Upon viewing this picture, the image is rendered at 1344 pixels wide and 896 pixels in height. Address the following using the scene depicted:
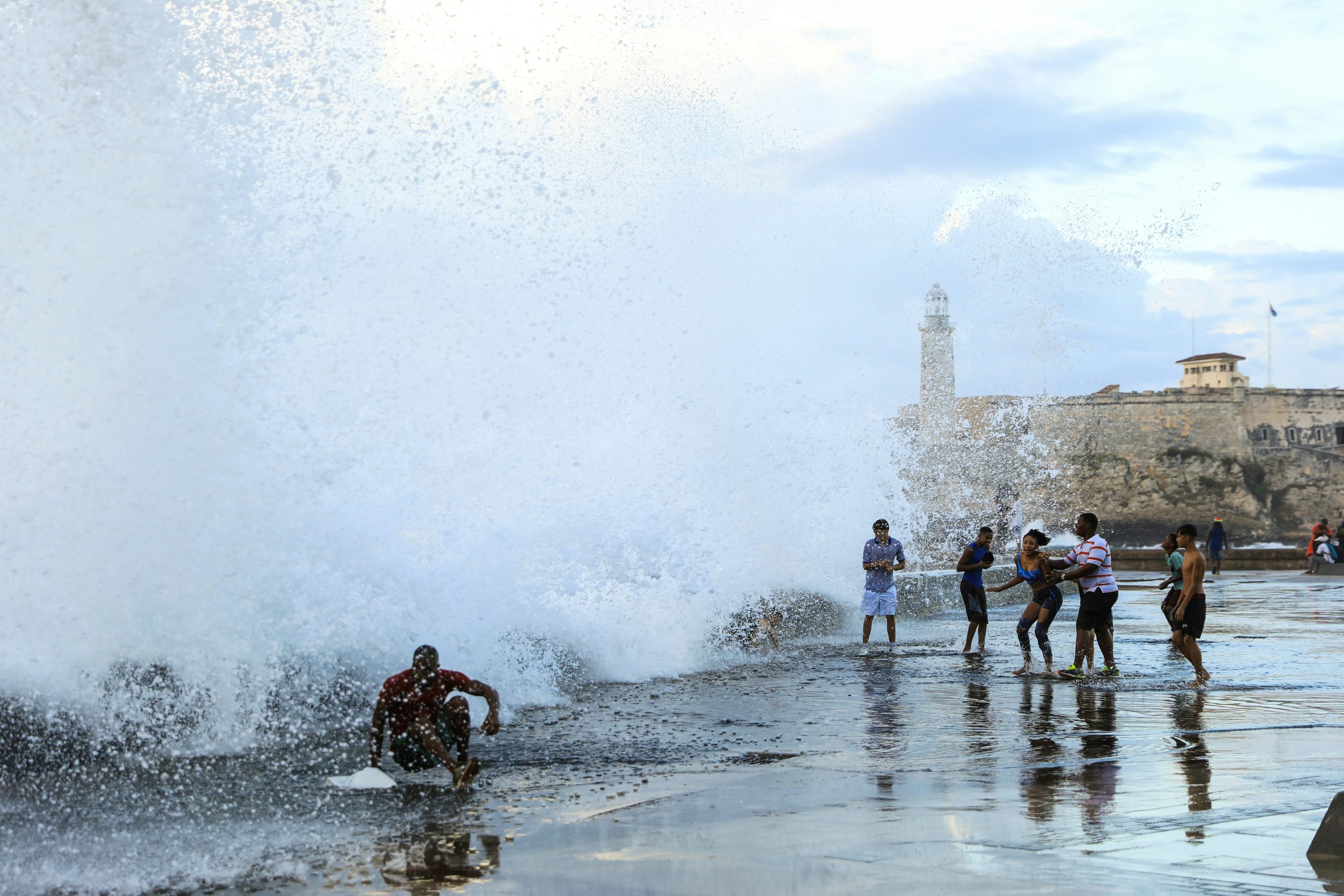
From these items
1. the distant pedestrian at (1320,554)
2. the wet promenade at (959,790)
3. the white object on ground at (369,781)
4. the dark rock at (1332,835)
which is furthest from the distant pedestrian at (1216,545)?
the dark rock at (1332,835)

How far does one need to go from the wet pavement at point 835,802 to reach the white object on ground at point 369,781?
2.8 inches

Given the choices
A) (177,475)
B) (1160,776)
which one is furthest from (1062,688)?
(177,475)

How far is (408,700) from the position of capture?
6504 mm

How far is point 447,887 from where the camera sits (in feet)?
13.9

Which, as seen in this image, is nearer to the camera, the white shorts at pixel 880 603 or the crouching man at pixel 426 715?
the crouching man at pixel 426 715

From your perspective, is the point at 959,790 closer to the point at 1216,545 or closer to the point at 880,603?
the point at 880,603

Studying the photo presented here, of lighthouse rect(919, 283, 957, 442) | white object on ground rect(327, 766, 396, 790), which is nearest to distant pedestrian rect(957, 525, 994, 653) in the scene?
white object on ground rect(327, 766, 396, 790)

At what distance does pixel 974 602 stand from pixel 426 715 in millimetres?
7052

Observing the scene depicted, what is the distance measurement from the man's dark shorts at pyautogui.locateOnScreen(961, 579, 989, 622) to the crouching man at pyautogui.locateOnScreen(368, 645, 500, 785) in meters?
6.73

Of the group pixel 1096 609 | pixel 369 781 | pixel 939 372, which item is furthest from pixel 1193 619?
pixel 939 372

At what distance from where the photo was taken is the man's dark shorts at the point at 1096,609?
10094 mm

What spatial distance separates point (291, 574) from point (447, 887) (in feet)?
20.3

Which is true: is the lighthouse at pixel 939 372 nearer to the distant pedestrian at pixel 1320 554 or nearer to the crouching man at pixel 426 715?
the distant pedestrian at pixel 1320 554

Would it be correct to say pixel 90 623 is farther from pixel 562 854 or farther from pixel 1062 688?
pixel 1062 688
